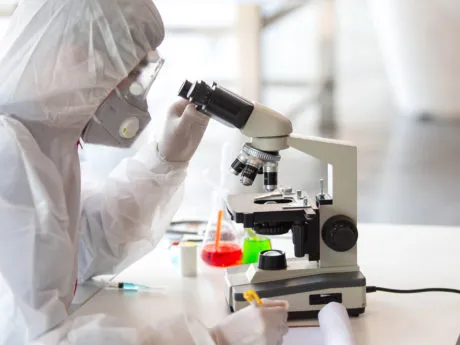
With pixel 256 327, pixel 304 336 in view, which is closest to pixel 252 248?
pixel 304 336

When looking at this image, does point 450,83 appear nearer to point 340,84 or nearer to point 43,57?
point 340,84

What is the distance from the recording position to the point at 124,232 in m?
1.30

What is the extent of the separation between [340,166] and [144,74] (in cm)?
41

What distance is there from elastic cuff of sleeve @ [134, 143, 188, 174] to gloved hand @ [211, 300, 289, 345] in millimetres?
435

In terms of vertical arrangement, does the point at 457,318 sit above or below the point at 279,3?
below

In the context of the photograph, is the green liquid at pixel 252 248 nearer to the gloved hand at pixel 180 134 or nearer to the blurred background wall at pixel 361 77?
the gloved hand at pixel 180 134

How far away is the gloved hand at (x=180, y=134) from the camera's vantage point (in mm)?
1246

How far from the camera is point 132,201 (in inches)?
51.3

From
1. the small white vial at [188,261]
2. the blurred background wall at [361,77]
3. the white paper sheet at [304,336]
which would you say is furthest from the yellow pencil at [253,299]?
the blurred background wall at [361,77]

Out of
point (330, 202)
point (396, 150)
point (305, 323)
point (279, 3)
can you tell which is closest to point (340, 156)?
point (330, 202)

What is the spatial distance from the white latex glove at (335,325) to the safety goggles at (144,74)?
0.52 metres

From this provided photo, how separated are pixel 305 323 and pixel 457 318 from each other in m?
0.28

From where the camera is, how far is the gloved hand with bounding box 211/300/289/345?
92 centimetres

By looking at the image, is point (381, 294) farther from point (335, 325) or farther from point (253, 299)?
point (253, 299)
